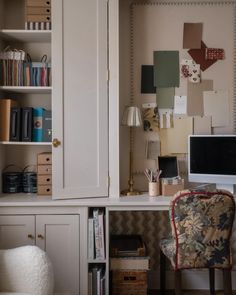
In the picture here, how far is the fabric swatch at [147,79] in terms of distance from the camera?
2.78 metres

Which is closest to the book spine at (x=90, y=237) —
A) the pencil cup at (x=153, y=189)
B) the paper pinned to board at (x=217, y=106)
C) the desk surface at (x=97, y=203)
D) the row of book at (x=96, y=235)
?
the row of book at (x=96, y=235)

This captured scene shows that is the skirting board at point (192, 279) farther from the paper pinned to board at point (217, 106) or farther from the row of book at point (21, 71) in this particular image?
the row of book at point (21, 71)

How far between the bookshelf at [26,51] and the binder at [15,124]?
13 centimetres

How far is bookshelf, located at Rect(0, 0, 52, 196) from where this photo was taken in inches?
104

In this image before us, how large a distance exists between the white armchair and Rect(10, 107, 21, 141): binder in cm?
100

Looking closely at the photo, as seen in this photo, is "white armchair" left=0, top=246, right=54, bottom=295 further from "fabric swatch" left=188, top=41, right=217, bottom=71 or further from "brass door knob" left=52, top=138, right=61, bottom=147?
"fabric swatch" left=188, top=41, right=217, bottom=71

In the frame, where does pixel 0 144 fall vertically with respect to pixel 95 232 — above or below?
above

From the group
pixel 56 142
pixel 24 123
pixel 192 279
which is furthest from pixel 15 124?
pixel 192 279

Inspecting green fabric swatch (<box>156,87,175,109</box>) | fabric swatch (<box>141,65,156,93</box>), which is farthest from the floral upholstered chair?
fabric swatch (<box>141,65,156,93</box>)

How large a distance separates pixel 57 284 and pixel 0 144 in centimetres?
111

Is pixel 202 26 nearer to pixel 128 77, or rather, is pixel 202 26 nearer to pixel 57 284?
pixel 128 77

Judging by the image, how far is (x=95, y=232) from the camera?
2.31 m

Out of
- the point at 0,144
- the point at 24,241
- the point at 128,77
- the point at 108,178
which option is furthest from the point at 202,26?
the point at 24,241

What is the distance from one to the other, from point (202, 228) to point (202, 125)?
1.03 metres
